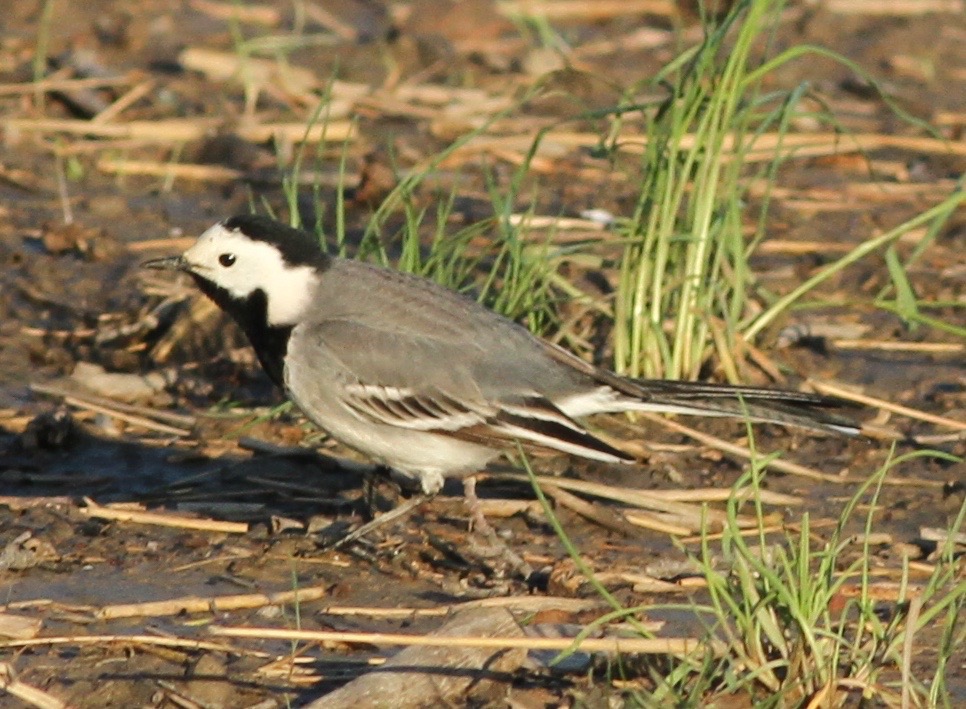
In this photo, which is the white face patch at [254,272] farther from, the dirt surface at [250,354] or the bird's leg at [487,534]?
the bird's leg at [487,534]

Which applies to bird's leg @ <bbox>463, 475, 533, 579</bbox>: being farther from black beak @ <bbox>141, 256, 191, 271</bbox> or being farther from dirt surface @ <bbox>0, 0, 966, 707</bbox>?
black beak @ <bbox>141, 256, 191, 271</bbox>

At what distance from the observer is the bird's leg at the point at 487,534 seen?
632 cm

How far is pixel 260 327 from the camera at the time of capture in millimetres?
6879

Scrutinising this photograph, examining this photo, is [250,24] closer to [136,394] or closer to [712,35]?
[136,394]

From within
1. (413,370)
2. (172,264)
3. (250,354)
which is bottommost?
(250,354)

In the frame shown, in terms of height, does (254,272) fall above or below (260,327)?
above

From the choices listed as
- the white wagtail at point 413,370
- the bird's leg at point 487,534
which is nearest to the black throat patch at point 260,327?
the white wagtail at point 413,370

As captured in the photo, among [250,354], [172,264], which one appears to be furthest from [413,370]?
[250,354]

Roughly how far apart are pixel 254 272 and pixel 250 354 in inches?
59.7

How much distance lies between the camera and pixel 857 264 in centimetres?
936

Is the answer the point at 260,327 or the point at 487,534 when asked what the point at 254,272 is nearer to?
the point at 260,327

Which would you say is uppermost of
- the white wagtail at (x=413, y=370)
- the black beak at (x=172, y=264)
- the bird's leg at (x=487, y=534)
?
the black beak at (x=172, y=264)

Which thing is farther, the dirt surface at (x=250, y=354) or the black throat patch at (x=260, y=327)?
the black throat patch at (x=260, y=327)

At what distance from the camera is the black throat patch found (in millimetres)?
6746
